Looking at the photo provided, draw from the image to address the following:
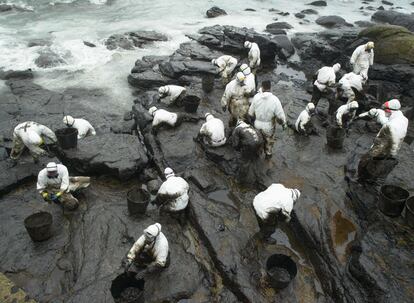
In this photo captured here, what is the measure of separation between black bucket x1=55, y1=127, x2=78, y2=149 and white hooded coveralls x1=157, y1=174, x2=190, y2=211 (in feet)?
10.5

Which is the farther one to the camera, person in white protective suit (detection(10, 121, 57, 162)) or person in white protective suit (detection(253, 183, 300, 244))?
person in white protective suit (detection(10, 121, 57, 162))

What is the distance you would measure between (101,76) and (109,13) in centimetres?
1171

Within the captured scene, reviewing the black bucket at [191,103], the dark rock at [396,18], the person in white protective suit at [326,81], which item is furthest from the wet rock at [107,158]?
the dark rock at [396,18]

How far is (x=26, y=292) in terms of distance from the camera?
20.3 ft

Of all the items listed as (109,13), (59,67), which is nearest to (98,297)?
(59,67)

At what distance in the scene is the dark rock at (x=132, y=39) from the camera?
59.9 feet

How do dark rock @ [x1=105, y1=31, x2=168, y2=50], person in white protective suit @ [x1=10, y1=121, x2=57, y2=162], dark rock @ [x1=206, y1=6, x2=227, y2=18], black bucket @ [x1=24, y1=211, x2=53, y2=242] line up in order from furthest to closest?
dark rock @ [x1=206, y1=6, x2=227, y2=18], dark rock @ [x1=105, y1=31, x2=168, y2=50], person in white protective suit @ [x1=10, y1=121, x2=57, y2=162], black bucket @ [x1=24, y1=211, x2=53, y2=242]

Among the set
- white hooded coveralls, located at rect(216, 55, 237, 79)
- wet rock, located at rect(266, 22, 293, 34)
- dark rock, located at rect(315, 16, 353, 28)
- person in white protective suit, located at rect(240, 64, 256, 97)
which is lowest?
dark rock, located at rect(315, 16, 353, 28)

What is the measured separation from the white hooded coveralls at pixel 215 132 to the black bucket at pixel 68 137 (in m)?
3.41

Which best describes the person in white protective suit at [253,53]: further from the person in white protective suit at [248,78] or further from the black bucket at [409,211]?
the black bucket at [409,211]

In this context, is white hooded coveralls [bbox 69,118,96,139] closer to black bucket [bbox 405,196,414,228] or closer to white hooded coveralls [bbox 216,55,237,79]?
white hooded coveralls [bbox 216,55,237,79]

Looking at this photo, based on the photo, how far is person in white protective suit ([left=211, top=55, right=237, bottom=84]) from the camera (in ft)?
41.0

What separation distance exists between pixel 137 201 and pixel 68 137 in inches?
112

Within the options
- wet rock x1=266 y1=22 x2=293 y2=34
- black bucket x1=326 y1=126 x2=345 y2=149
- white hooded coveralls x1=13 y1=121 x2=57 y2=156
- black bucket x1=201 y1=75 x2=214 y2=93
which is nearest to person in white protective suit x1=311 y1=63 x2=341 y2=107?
black bucket x1=326 y1=126 x2=345 y2=149
